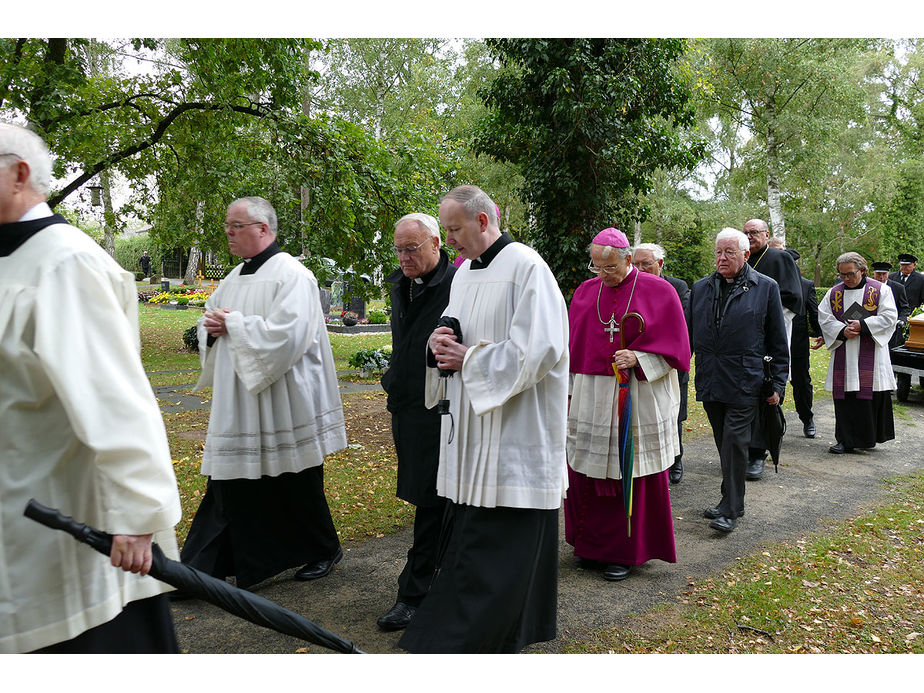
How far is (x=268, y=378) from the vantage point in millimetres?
4395

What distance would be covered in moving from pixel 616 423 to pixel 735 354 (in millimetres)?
1550

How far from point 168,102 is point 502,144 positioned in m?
5.70

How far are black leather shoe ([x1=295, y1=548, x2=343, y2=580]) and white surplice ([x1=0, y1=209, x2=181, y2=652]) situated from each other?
8.45 ft

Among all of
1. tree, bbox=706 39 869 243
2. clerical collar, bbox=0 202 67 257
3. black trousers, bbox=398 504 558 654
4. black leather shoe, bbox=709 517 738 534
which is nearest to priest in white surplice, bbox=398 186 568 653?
black trousers, bbox=398 504 558 654

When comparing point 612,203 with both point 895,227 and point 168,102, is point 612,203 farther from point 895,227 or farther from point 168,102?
point 895,227

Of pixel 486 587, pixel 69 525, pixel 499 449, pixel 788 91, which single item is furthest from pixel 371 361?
pixel 788 91

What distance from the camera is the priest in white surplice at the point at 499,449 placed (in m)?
3.33

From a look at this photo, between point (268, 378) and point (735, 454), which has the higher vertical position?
point (268, 378)

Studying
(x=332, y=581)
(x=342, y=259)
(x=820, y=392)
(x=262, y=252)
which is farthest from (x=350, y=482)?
(x=820, y=392)

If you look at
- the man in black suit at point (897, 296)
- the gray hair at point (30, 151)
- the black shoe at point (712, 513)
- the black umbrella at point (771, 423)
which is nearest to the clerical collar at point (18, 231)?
the gray hair at point (30, 151)

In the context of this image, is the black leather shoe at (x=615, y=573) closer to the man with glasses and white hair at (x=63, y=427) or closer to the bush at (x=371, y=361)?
the man with glasses and white hair at (x=63, y=427)

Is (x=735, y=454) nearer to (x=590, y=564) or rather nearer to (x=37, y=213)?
(x=590, y=564)

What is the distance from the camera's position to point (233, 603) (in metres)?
2.40

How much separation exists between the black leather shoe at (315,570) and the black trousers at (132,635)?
2236mm
